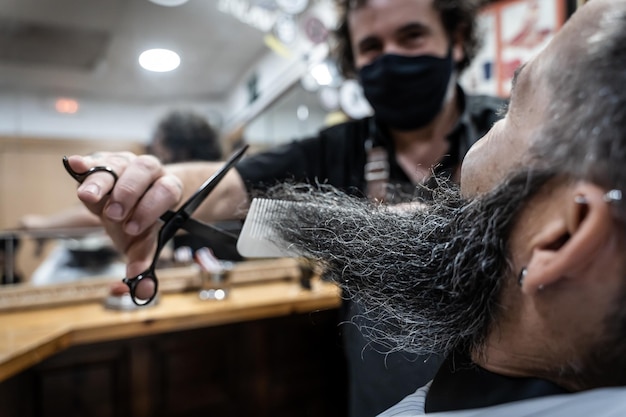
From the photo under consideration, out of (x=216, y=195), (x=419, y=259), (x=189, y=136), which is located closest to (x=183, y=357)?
(x=189, y=136)

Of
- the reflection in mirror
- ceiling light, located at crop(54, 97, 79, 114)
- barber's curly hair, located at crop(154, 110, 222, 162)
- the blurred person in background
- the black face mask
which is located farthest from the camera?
the reflection in mirror

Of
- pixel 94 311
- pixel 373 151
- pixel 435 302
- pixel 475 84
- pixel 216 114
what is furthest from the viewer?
pixel 475 84

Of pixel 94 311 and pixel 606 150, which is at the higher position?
pixel 606 150

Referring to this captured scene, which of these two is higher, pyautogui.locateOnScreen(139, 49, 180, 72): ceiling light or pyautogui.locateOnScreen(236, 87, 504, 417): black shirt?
pyautogui.locateOnScreen(139, 49, 180, 72): ceiling light

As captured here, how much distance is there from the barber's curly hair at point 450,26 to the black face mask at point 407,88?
0.60 ft

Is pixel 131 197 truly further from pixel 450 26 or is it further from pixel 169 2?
pixel 169 2

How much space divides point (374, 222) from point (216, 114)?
1134 millimetres

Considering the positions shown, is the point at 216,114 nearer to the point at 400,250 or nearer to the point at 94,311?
the point at 94,311

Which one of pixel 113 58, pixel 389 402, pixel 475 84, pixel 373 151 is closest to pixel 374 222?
pixel 389 402

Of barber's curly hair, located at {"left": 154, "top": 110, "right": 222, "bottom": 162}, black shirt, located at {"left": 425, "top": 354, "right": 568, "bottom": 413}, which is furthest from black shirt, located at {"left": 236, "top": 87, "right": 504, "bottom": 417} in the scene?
barber's curly hair, located at {"left": 154, "top": 110, "right": 222, "bottom": 162}

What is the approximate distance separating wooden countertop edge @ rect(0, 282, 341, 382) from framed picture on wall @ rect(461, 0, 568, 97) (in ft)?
2.89

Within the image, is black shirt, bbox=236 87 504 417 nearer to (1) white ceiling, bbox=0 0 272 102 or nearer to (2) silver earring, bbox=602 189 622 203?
(2) silver earring, bbox=602 189 622 203

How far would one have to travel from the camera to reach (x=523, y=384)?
353 millimetres

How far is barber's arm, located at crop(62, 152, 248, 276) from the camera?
0.46m
